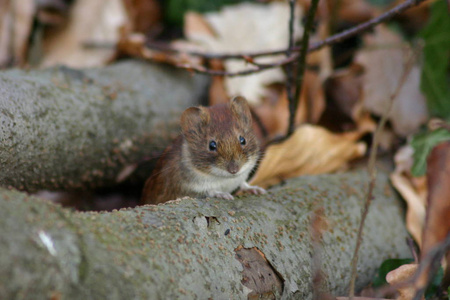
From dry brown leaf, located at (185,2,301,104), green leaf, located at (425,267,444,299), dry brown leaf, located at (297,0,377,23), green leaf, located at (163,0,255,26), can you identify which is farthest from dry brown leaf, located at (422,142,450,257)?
green leaf, located at (163,0,255,26)

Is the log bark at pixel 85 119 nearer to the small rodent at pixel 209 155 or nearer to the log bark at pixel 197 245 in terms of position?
the small rodent at pixel 209 155

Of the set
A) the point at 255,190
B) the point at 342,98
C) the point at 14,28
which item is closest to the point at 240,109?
the point at 255,190

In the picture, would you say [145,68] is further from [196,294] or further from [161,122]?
[196,294]

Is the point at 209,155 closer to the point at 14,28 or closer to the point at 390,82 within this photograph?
the point at 390,82

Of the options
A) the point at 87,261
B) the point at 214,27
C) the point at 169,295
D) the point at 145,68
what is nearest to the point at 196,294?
the point at 169,295

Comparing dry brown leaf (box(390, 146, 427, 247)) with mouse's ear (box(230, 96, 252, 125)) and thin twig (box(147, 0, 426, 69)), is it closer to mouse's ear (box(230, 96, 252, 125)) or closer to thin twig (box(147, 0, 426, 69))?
thin twig (box(147, 0, 426, 69))

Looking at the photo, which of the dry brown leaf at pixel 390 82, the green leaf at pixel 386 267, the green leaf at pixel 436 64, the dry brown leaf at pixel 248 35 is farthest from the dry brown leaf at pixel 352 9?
the green leaf at pixel 386 267

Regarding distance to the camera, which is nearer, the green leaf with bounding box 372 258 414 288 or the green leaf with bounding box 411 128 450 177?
the green leaf with bounding box 372 258 414 288
